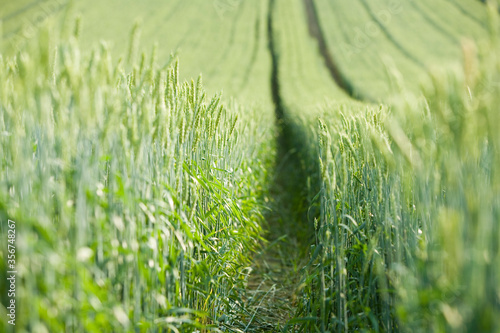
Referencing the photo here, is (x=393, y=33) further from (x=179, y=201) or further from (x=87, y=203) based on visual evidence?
(x=87, y=203)

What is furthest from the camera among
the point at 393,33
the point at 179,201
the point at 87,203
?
the point at 393,33

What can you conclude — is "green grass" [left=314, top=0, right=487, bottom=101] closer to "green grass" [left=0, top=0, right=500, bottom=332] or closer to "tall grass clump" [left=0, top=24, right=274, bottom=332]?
"green grass" [left=0, top=0, right=500, bottom=332]

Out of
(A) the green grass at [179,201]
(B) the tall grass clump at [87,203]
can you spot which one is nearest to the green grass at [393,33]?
(A) the green grass at [179,201]

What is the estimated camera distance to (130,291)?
1.30 metres

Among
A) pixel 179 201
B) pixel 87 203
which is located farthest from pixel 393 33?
pixel 87 203

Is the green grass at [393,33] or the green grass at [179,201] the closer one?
the green grass at [179,201]

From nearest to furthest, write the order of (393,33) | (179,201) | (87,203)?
(87,203), (179,201), (393,33)

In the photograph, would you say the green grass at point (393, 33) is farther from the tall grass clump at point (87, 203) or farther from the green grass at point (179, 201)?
the tall grass clump at point (87, 203)

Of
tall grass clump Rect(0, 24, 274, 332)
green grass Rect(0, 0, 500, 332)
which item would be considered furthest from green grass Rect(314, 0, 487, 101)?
tall grass clump Rect(0, 24, 274, 332)

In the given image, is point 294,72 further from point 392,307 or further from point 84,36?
point 392,307

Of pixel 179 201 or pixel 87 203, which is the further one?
pixel 179 201

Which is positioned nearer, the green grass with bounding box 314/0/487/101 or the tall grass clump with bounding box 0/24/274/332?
the tall grass clump with bounding box 0/24/274/332

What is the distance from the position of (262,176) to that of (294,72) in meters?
11.9

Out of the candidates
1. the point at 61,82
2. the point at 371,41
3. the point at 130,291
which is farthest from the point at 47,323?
the point at 371,41
